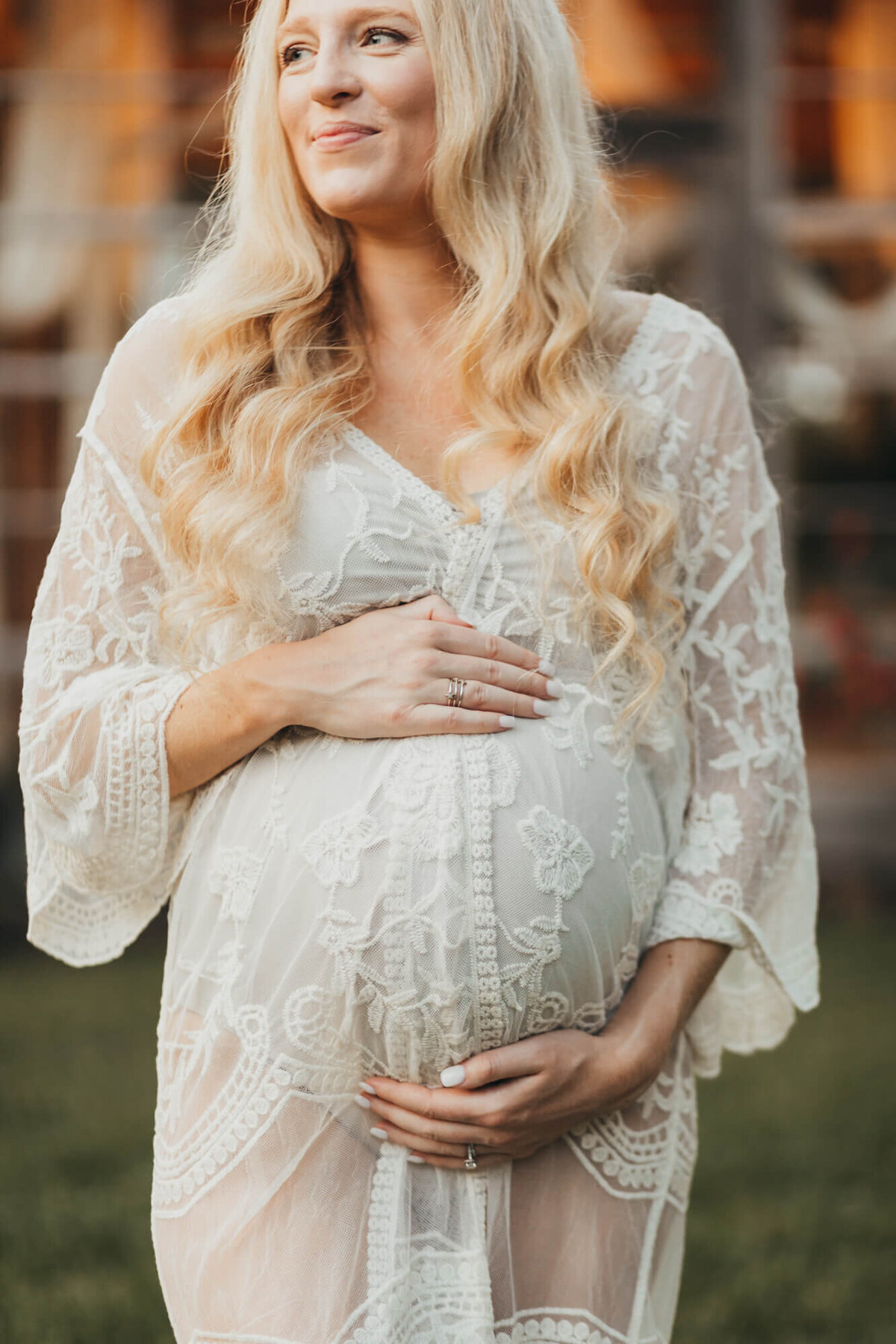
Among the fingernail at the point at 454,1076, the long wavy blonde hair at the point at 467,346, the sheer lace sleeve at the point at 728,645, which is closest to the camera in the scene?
the fingernail at the point at 454,1076

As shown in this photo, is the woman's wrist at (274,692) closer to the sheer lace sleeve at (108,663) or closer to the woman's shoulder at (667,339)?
the sheer lace sleeve at (108,663)

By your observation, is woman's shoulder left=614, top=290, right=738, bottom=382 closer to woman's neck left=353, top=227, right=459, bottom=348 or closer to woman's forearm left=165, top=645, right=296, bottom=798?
woman's neck left=353, top=227, right=459, bottom=348

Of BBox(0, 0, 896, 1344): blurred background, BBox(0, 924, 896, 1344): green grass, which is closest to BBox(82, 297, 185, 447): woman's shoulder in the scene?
BBox(0, 924, 896, 1344): green grass

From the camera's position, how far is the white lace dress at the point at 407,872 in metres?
1.52

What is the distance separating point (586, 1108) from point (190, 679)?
2.09 ft

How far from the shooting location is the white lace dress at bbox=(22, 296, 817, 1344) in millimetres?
1524

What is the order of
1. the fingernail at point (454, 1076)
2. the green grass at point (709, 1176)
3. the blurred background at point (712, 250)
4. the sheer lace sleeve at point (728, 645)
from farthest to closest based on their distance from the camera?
the blurred background at point (712, 250) < the green grass at point (709, 1176) < the sheer lace sleeve at point (728, 645) < the fingernail at point (454, 1076)

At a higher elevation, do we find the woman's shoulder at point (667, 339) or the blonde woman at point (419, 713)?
the woman's shoulder at point (667, 339)

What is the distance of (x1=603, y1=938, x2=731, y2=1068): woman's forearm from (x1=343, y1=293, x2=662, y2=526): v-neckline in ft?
1.75

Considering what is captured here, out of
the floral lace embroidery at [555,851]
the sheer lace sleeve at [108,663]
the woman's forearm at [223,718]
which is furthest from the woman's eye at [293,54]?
the floral lace embroidery at [555,851]

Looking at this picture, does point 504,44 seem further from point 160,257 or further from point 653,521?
point 160,257

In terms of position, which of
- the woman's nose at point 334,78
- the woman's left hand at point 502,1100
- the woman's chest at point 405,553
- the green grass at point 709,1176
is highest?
the woman's nose at point 334,78

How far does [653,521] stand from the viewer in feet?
5.48

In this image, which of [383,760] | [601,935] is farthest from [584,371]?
[601,935]
